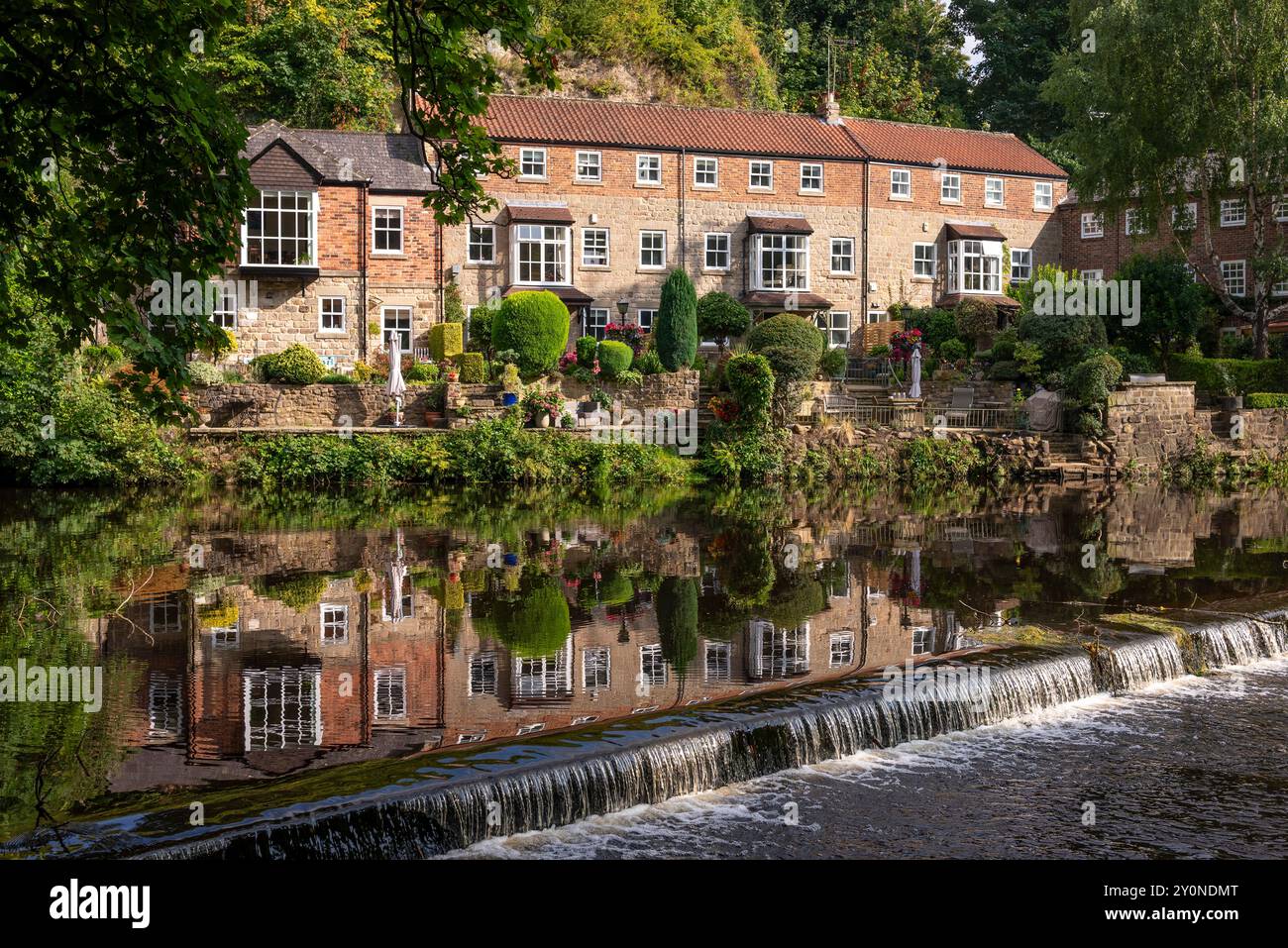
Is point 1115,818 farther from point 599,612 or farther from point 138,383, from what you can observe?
point 138,383

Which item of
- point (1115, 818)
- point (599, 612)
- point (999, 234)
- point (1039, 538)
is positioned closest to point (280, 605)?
point (599, 612)

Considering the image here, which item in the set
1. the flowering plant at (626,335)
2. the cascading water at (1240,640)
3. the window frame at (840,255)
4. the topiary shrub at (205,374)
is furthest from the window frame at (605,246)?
the cascading water at (1240,640)

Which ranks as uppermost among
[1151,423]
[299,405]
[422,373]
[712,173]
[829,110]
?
[829,110]

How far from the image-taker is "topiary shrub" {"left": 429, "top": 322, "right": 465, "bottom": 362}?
3369cm

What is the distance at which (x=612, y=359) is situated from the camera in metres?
30.8

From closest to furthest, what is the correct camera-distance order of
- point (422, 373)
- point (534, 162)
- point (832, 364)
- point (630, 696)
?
point (630, 696)
point (422, 373)
point (832, 364)
point (534, 162)

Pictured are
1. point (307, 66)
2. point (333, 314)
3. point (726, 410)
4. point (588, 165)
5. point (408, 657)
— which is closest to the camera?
point (408, 657)

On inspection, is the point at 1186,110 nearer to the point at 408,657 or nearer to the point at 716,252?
the point at 716,252

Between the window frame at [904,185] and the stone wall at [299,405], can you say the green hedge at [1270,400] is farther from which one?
the stone wall at [299,405]

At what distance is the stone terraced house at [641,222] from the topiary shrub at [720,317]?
2.48 metres

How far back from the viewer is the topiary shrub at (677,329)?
3372cm

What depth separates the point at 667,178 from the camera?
40.6m

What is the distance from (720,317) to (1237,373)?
1495 centimetres

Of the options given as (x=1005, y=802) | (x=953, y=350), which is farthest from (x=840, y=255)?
(x=1005, y=802)
